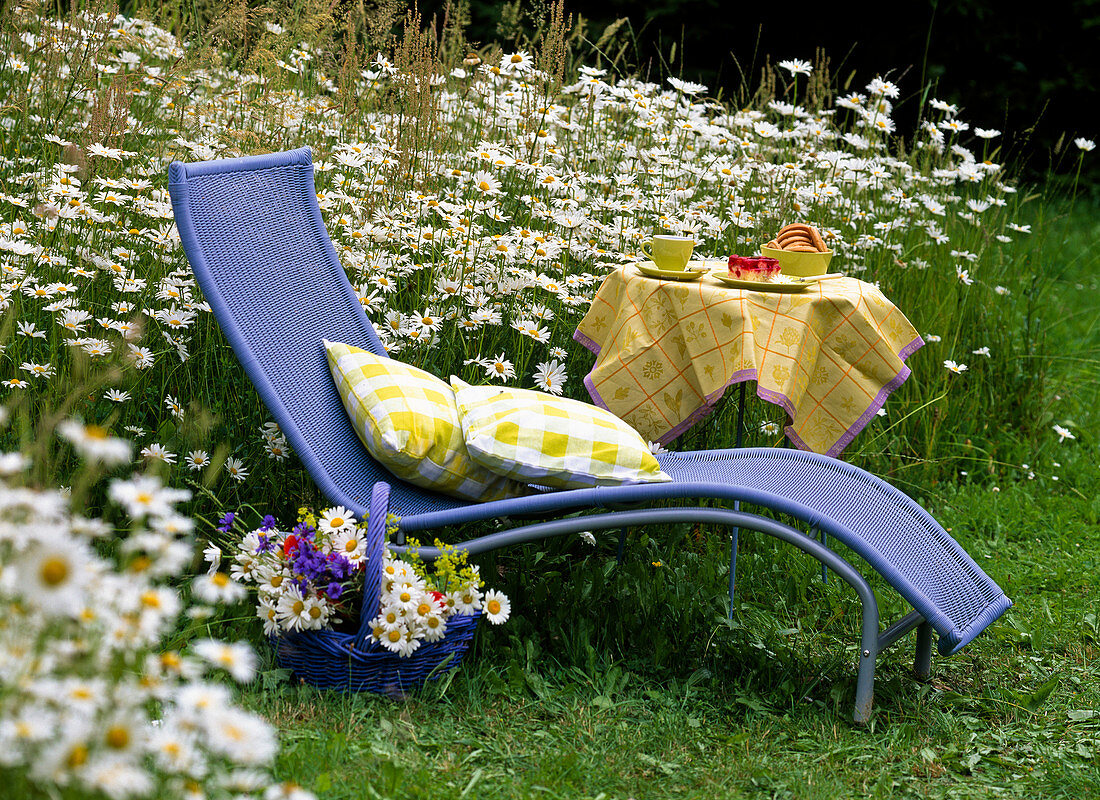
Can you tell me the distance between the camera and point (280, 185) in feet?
9.12

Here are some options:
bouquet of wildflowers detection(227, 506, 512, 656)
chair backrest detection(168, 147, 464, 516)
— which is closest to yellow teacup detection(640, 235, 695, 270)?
chair backrest detection(168, 147, 464, 516)

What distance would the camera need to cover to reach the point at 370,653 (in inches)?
84.4

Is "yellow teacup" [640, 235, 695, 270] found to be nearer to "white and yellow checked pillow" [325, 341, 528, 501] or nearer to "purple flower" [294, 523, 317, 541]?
"white and yellow checked pillow" [325, 341, 528, 501]

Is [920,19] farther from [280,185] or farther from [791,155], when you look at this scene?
[280,185]

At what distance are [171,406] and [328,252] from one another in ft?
1.91

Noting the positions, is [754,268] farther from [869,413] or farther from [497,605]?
[497,605]

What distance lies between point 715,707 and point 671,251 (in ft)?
4.11

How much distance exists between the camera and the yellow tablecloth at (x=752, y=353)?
2783 millimetres

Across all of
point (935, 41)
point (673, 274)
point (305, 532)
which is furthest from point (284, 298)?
point (935, 41)

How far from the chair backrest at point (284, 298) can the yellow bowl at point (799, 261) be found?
1.20 metres

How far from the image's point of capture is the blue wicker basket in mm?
2107

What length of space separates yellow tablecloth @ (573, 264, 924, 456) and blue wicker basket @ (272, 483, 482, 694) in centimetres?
94

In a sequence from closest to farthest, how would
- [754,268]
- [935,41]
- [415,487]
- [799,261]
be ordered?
[415,487] → [754,268] → [799,261] → [935,41]

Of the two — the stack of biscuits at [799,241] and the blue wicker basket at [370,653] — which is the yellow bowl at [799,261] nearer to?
the stack of biscuits at [799,241]
